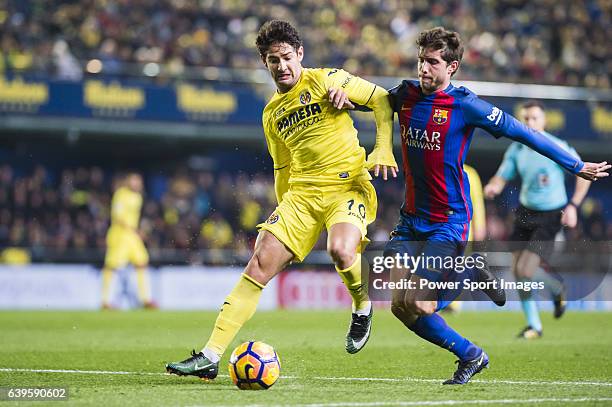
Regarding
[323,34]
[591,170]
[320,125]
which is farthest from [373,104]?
[323,34]

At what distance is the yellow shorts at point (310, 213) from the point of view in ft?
22.8

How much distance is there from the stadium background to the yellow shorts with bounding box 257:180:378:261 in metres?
11.4

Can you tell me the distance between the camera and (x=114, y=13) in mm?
23281

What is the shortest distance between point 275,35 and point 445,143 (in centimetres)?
135

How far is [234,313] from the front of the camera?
267 inches

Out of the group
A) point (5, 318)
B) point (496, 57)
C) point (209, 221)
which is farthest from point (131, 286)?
point (496, 57)

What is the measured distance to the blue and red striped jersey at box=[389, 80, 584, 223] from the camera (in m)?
6.54

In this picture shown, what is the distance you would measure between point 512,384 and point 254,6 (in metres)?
19.5

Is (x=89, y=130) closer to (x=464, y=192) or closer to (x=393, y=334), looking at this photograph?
(x=393, y=334)

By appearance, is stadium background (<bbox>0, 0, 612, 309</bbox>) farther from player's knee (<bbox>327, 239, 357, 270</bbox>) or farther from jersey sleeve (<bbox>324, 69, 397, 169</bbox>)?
player's knee (<bbox>327, 239, 357, 270</bbox>)

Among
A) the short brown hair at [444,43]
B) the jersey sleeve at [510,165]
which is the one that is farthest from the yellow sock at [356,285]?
the jersey sleeve at [510,165]

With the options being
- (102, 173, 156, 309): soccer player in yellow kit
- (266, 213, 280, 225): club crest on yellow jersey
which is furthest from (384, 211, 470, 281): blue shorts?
(102, 173, 156, 309): soccer player in yellow kit

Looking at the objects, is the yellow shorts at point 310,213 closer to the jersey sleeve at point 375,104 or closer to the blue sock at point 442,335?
the jersey sleeve at point 375,104

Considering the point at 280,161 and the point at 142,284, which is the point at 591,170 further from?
the point at 142,284
